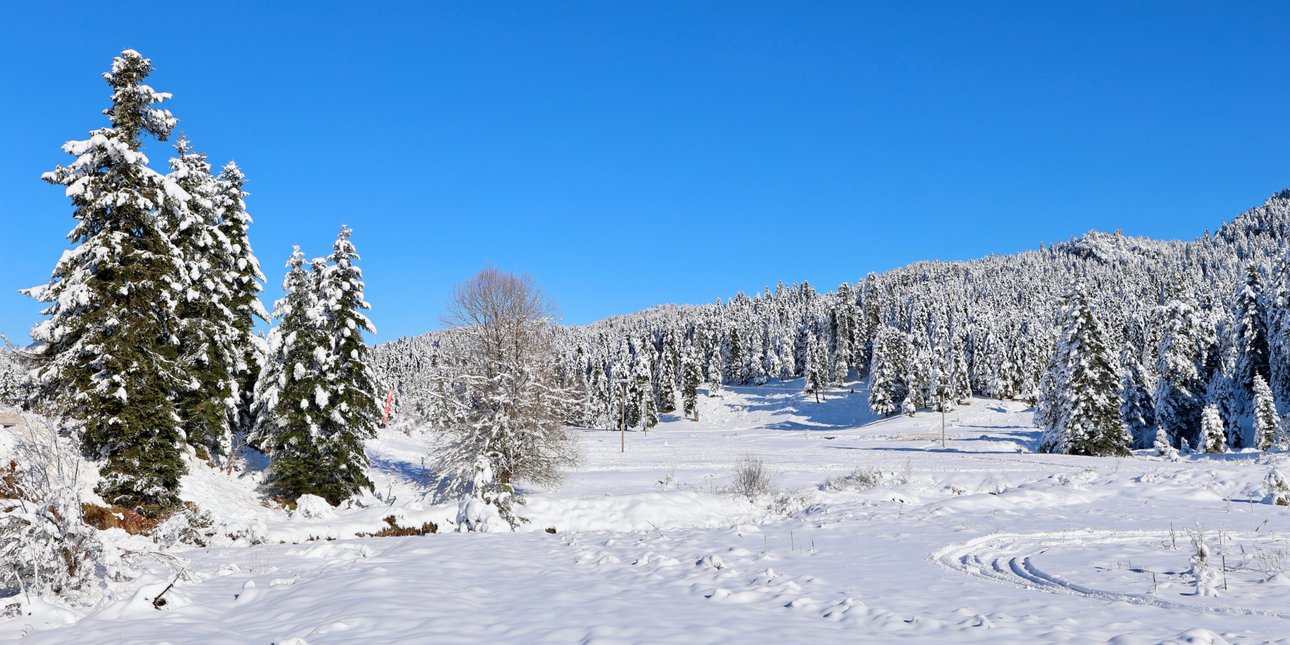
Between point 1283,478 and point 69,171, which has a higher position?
point 69,171

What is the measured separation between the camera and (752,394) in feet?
381

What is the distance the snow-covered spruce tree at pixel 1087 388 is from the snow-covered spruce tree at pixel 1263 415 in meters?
7.90

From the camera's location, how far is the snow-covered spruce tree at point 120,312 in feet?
67.9

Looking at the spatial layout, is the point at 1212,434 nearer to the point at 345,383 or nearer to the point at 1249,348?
the point at 1249,348

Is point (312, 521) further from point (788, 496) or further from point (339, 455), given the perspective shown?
point (788, 496)

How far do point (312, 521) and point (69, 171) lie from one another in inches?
489

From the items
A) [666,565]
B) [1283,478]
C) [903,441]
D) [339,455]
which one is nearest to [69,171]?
[339,455]

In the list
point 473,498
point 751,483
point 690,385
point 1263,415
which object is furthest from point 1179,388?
point 690,385

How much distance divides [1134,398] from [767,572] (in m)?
54.2

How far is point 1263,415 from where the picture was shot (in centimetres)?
4381

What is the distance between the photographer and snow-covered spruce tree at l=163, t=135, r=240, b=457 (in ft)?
83.1

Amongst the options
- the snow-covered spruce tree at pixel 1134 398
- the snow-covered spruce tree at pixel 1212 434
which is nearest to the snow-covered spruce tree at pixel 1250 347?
the snow-covered spruce tree at pixel 1134 398

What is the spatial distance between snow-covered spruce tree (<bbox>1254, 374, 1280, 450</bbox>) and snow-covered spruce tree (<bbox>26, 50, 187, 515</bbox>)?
5537 cm

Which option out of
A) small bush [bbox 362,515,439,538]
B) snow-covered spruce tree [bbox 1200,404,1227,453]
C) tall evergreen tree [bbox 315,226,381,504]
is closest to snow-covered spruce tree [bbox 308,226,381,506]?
tall evergreen tree [bbox 315,226,381,504]
